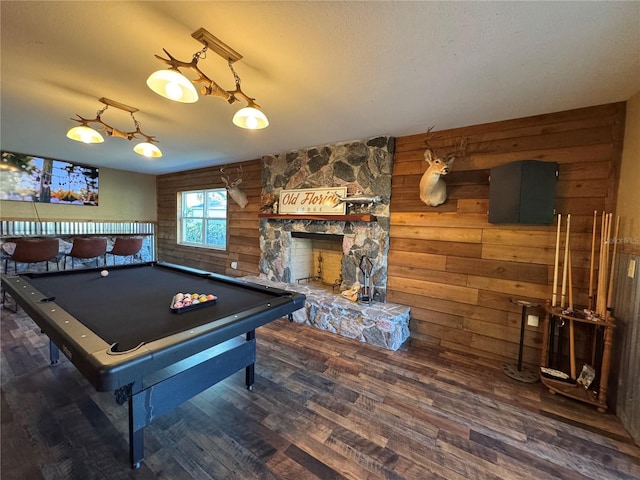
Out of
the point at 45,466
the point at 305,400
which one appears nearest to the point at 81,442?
the point at 45,466

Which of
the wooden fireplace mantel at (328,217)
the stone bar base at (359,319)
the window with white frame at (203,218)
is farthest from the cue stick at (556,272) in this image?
the window with white frame at (203,218)

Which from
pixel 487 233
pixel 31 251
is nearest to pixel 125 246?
pixel 31 251

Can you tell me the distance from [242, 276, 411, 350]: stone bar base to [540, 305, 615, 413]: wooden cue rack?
1237mm

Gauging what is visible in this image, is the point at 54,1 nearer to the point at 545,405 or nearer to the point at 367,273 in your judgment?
the point at 367,273

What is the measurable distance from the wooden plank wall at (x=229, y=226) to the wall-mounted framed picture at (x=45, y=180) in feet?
4.38

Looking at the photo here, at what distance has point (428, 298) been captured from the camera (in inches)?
120

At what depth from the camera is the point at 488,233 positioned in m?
2.72

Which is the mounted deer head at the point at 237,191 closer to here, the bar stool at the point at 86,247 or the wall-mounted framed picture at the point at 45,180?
the bar stool at the point at 86,247

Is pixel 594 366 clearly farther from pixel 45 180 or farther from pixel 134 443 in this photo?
pixel 45 180

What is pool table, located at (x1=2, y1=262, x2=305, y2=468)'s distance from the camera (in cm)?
115

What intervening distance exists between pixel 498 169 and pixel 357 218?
1505mm

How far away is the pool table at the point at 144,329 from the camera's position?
1.15m

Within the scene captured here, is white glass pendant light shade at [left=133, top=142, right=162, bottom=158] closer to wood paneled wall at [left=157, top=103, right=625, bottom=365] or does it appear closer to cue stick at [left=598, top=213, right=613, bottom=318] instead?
wood paneled wall at [left=157, top=103, right=625, bottom=365]

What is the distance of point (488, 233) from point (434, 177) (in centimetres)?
80
